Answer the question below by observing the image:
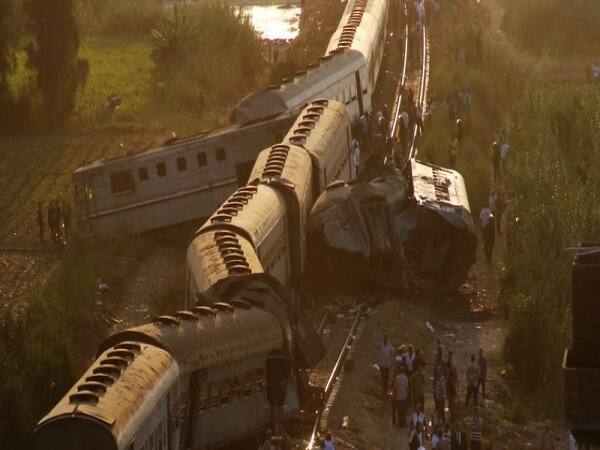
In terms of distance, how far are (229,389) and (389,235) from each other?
1166 centimetres

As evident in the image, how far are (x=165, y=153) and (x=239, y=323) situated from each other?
17.5 meters

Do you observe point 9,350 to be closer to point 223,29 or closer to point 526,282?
point 526,282

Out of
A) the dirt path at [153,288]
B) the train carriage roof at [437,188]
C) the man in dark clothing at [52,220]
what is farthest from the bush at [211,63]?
the train carriage roof at [437,188]

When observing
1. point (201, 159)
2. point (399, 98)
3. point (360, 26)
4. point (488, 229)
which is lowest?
point (399, 98)

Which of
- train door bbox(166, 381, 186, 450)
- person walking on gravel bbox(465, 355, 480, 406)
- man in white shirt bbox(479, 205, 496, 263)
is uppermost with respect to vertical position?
train door bbox(166, 381, 186, 450)

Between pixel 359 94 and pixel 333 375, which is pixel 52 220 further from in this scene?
pixel 333 375

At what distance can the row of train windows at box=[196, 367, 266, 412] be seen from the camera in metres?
27.6

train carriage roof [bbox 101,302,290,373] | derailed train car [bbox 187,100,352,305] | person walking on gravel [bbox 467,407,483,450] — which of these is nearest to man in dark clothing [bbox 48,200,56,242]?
derailed train car [bbox 187,100,352,305]

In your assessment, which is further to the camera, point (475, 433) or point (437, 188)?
point (437, 188)

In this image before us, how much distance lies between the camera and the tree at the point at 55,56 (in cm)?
6072

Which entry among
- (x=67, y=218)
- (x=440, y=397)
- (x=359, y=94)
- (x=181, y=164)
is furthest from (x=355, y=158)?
(x=440, y=397)

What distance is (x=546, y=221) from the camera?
42188 millimetres

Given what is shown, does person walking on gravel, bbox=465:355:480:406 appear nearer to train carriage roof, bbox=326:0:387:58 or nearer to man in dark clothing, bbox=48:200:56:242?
man in dark clothing, bbox=48:200:56:242

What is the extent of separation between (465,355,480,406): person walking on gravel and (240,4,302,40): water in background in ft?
163
